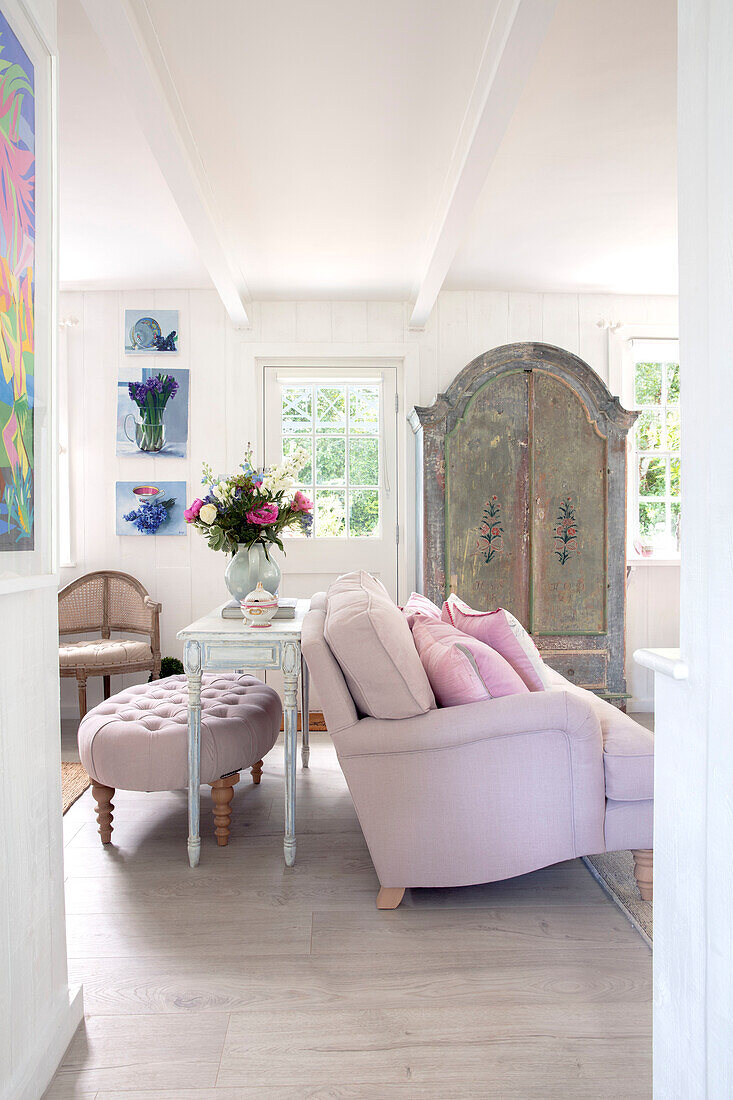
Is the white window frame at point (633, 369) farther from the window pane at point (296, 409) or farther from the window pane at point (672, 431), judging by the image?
the window pane at point (296, 409)

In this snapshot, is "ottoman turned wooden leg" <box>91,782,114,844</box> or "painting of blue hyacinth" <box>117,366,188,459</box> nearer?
"ottoman turned wooden leg" <box>91,782,114,844</box>

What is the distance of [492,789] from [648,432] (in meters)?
3.24

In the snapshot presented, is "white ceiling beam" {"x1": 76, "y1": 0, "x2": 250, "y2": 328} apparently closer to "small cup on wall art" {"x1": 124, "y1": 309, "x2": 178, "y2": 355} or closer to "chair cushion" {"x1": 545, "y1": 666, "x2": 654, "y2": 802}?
"small cup on wall art" {"x1": 124, "y1": 309, "x2": 178, "y2": 355}

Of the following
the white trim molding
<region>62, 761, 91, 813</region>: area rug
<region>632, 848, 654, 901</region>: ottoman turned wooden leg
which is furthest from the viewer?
<region>62, 761, 91, 813</region>: area rug

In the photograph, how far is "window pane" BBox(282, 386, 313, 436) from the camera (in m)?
4.45

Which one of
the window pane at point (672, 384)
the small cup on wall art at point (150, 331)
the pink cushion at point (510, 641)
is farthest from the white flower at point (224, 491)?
the window pane at point (672, 384)

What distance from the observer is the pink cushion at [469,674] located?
212 cm

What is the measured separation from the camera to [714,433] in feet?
3.14

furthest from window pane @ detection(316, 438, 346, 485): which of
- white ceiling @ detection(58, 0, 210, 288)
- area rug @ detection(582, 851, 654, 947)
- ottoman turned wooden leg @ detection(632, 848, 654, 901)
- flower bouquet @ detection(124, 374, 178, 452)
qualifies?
ottoman turned wooden leg @ detection(632, 848, 654, 901)

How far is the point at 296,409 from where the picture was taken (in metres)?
4.45

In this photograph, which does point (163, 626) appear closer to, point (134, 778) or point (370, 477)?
point (370, 477)

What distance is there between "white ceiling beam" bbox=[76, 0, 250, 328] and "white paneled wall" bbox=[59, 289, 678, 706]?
1.14 m

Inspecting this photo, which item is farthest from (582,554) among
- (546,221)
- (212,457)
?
(212,457)

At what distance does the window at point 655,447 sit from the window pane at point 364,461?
169cm
